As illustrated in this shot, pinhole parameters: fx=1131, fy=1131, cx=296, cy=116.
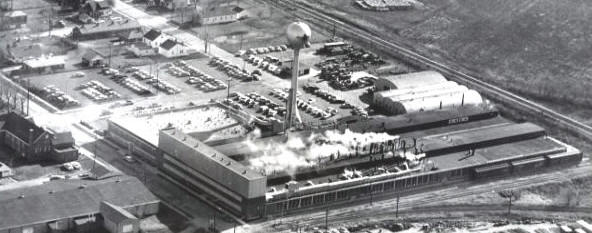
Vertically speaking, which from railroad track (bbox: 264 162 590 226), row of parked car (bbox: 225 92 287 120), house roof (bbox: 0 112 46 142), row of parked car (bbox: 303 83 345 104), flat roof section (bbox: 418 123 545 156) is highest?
flat roof section (bbox: 418 123 545 156)

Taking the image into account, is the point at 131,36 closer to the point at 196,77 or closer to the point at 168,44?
the point at 168,44

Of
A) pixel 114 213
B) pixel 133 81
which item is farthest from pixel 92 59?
pixel 114 213

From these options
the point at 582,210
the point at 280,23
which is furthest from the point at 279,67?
the point at 582,210

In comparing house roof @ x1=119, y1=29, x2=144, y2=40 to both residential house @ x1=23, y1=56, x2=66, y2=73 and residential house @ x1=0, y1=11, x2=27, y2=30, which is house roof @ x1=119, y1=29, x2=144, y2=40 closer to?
residential house @ x1=23, y1=56, x2=66, y2=73

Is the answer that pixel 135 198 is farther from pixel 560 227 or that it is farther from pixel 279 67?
pixel 279 67

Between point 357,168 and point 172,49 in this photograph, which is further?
point 172,49

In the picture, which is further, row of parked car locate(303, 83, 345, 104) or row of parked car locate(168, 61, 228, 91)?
row of parked car locate(168, 61, 228, 91)

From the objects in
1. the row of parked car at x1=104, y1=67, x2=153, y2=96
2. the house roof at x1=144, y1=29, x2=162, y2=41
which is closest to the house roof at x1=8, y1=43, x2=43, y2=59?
the row of parked car at x1=104, y1=67, x2=153, y2=96
